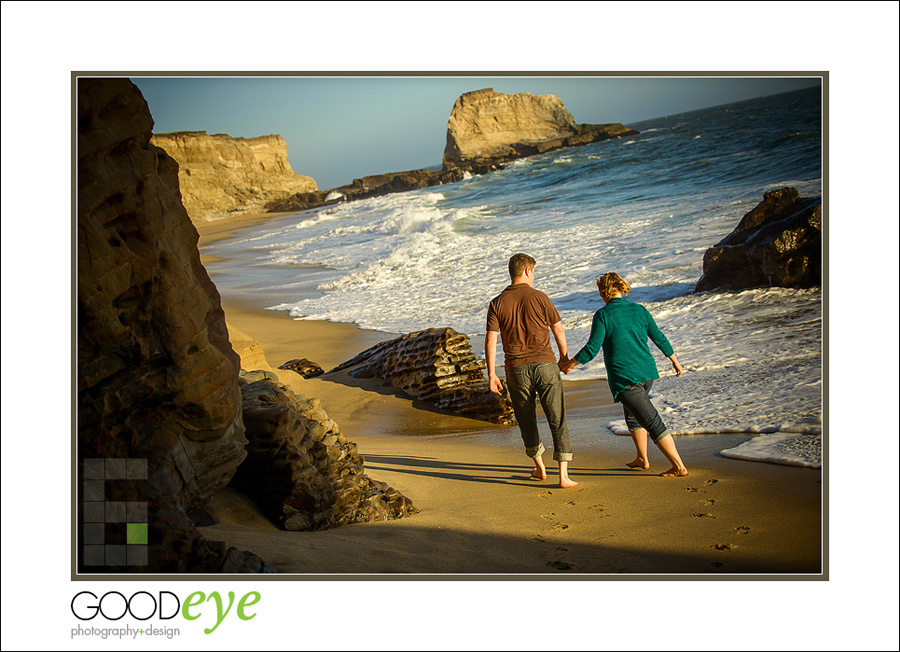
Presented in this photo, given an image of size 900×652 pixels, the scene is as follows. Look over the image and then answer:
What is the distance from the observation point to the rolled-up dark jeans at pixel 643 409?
13.2 feet

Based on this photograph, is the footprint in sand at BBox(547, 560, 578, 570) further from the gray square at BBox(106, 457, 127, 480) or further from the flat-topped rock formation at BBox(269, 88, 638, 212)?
the flat-topped rock formation at BBox(269, 88, 638, 212)

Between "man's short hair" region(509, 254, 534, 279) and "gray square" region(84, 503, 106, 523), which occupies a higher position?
"man's short hair" region(509, 254, 534, 279)

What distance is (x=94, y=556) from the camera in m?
3.10

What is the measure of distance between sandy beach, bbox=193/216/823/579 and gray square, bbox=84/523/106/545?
495 millimetres

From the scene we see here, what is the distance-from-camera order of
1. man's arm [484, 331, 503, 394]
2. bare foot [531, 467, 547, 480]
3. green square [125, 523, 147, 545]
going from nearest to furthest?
green square [125, 523, 147, 545]
man's arm [484, 331, 503, 394]
bare foot [531, 467, 547, 480]

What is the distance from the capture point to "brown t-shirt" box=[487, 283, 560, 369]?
4020 mm

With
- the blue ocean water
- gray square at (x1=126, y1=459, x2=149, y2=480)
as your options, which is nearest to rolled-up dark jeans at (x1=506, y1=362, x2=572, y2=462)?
the blue ocean water

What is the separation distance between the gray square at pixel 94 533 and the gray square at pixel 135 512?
8.7 inches

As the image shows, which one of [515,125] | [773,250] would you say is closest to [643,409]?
[773,250]

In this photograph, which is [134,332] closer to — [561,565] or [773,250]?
[561,565]

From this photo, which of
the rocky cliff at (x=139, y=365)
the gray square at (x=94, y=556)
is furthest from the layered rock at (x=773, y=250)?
the gray square at (x=94, y=556)

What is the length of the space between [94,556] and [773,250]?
7.57 m

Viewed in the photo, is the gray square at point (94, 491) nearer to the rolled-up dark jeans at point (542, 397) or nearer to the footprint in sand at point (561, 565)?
the footprint in sand at point (561, 565)

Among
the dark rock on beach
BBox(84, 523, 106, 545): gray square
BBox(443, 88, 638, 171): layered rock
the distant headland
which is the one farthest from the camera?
the distant headland
